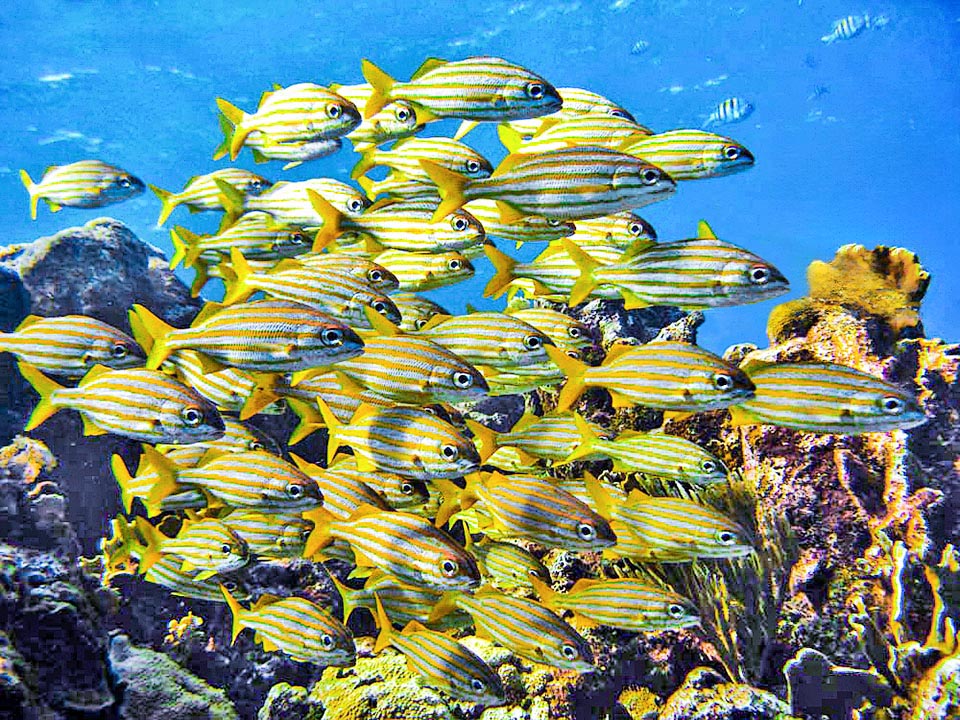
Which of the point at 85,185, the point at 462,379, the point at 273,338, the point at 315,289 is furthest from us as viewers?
the point at 85,185

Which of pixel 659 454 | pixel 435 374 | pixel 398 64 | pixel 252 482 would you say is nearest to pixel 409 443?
pixel 435 374

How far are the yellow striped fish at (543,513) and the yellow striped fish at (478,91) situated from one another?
2.10 meters

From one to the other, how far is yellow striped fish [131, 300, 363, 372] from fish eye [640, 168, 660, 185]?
5.44 ft

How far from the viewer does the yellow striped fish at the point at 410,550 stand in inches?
127

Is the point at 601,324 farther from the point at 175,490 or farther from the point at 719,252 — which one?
the point at 175,490

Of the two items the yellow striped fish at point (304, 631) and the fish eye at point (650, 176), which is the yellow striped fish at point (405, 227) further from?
the yellow striped fish at point (304, 631)

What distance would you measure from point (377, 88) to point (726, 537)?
3425mm

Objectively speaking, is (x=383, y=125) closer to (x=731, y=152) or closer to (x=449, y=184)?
(x=449, y=184)

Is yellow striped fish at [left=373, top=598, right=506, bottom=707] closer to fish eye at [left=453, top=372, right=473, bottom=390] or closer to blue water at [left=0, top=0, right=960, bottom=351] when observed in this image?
fish eye at [left=453, top=372, right=473, bottom=390]

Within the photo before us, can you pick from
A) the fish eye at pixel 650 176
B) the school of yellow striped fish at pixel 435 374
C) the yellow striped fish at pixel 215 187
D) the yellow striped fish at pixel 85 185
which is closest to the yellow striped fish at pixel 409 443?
the school of yellow striped fish at pixel 435 374

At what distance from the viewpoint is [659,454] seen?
357cm

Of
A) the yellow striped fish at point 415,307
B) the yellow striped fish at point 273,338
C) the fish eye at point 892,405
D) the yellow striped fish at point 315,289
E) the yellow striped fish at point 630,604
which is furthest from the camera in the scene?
the yellow striped fish at point 415,307

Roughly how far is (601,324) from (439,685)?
209 inches

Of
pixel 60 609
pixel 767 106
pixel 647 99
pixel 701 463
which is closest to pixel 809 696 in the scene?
pixel 701 463
